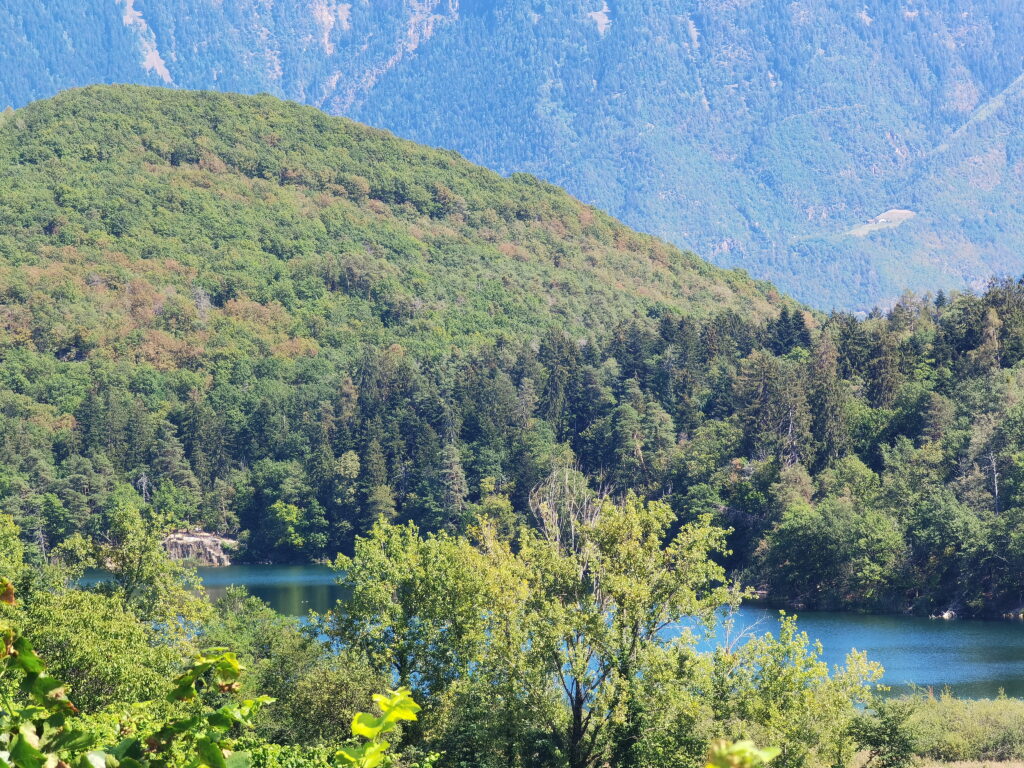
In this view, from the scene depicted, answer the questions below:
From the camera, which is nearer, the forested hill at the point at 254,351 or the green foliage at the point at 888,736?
the green foliage at the point at 888,736

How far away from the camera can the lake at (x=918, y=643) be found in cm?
5741

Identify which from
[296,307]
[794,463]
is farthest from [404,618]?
[296,307]

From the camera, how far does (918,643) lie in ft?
222

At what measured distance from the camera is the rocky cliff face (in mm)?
121125

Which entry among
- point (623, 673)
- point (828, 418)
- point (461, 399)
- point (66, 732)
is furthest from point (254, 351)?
point (66, 732)

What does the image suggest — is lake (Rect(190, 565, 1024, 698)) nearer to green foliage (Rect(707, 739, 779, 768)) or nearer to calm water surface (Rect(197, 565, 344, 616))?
calm water surface (Rect(197, 565, 344, 616))

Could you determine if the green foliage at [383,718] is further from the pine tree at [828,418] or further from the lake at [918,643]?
the pine tree at [828,418]

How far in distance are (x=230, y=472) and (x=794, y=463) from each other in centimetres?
5680

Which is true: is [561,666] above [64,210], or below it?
below

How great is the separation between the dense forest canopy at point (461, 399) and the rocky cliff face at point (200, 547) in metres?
2.33

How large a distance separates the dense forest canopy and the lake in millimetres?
4751

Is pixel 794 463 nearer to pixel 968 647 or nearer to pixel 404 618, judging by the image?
pixel 968 647

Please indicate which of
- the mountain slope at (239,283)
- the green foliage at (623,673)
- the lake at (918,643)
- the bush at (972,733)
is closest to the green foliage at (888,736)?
the green foliage at (623,673)

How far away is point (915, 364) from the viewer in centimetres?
10738
